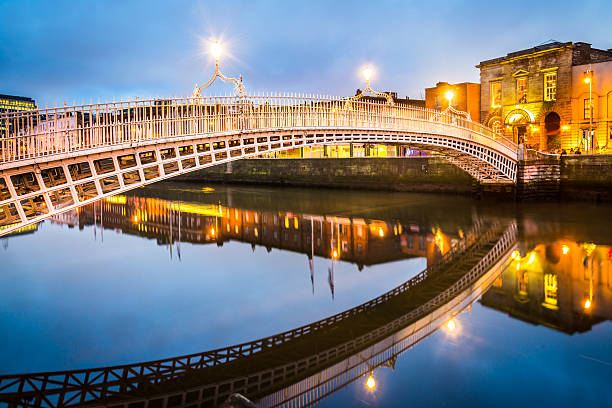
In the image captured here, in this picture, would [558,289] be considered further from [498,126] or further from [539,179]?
[498,126]

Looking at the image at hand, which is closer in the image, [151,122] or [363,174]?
[151,122]

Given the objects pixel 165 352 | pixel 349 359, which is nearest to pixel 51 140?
pixel 165 352

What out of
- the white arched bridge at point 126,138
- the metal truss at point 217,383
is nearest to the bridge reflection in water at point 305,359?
the metal truss at point 217,383

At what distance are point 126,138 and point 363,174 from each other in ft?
69.6

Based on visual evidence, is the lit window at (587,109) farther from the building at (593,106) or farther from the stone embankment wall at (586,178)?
the stone embankment wall at (586,178)

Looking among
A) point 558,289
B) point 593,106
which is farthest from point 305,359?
point 593,106

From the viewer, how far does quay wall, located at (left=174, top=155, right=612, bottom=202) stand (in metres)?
21.1

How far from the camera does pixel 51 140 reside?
765cm

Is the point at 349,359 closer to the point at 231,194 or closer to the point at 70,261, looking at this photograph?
the point at 70,261

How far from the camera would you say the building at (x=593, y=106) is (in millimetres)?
27266

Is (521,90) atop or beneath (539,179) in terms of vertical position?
atop

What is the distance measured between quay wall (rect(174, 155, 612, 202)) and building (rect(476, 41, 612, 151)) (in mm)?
8326

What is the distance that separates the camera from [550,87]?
98.6ft

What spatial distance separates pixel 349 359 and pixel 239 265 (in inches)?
217
